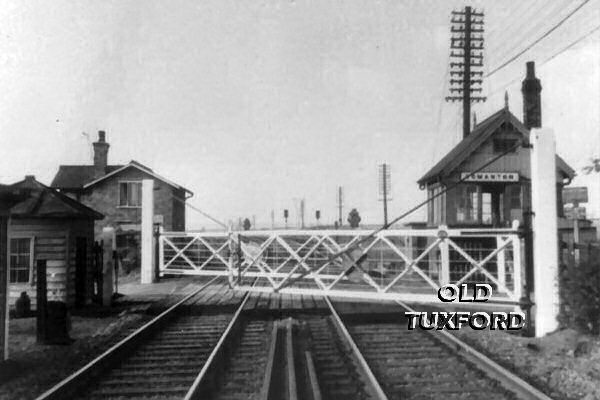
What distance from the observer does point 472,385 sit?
6039 mm

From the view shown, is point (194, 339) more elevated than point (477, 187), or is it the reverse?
point (477, 187)

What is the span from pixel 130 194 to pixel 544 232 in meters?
26.2

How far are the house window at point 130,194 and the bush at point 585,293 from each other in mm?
26455

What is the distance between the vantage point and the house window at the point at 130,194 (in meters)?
30.7

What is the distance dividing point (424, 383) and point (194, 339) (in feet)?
14.5

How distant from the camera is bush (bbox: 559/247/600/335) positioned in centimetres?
A: 728

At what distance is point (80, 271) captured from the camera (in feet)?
43.1

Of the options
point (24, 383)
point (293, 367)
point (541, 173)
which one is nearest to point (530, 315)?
point (541, 173)

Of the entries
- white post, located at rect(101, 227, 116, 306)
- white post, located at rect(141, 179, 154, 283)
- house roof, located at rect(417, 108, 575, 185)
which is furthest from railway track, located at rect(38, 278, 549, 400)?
house roof, located at rect(417, 108, 575, 185)

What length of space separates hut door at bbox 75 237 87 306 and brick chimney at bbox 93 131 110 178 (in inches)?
790

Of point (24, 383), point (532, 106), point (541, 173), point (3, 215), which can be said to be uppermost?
point (532, 106)

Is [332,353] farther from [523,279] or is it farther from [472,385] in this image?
[523,279]

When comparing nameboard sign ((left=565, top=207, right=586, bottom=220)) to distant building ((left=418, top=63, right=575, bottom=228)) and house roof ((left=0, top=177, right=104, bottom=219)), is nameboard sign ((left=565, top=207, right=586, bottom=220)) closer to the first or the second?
distant building ((left=418, top=63, right=575, bottom=228))

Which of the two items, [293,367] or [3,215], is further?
[3,215]
